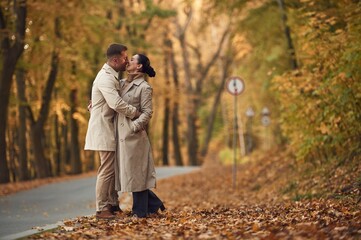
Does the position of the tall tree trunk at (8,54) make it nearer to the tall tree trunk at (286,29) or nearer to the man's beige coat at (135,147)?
the tall tree trunk at (286,29)

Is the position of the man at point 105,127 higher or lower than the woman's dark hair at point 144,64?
lower

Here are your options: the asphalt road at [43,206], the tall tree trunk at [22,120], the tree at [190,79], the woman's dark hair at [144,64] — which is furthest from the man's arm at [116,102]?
the tree at [190,79]

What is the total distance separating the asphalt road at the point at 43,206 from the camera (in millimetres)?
12062

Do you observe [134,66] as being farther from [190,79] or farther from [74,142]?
[190,79]

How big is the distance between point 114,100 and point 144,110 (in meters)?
0.47

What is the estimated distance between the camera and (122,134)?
995cm

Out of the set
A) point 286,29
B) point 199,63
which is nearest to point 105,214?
point 286,29

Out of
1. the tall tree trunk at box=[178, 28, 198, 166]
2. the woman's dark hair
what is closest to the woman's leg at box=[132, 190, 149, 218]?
the woman's dark hair

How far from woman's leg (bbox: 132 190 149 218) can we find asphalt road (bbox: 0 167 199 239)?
1714 mm

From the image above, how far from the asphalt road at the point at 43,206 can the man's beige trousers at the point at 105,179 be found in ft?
4.19

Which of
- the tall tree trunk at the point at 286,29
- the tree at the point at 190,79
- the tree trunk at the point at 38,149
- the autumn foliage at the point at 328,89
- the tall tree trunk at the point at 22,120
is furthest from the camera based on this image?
the tree at the point at 190,79

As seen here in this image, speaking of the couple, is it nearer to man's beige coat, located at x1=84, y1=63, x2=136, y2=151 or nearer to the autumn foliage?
man's beige coat, located at x1=84, y1=63, x2=136, y2=151

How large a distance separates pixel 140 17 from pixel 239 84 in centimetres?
1463

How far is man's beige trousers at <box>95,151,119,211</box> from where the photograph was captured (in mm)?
10078
